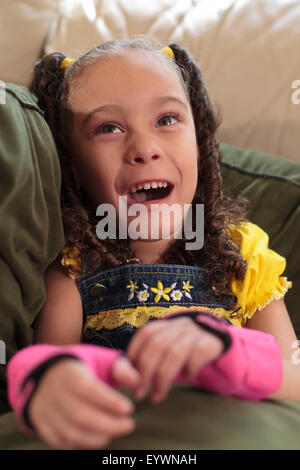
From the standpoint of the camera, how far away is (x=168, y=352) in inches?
19.4

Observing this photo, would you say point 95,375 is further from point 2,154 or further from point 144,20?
point 144,20

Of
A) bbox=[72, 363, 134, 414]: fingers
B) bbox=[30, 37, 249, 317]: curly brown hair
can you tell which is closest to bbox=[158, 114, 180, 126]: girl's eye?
bbox=[30, 37, 249, 317]: curly brown hair

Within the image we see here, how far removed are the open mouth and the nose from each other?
6 cm

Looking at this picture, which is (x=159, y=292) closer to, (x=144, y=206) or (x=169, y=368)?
(x=144, y=206)

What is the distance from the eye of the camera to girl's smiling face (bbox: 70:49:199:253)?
2.85 ft

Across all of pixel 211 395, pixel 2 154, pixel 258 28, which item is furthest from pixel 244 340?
pixel 258 28

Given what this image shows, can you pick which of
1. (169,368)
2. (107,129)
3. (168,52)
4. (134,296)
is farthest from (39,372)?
(168,52)

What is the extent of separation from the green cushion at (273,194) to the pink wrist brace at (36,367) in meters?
0.65

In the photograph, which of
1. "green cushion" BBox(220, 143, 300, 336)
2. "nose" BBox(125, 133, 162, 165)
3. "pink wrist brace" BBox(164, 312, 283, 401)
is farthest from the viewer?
"green cushion" BBox(220, 143, 300, 336)

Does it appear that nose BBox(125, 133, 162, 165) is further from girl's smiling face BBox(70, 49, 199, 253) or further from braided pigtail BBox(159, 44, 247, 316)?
braided pigtail BBox(159, 44, 247, 316)

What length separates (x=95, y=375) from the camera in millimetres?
488

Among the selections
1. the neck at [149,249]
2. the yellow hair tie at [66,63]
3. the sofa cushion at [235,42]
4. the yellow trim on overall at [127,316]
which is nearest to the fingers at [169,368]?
the yellow trim on overall at [127,316]

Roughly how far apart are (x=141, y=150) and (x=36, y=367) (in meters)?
0.46
